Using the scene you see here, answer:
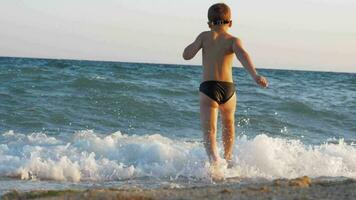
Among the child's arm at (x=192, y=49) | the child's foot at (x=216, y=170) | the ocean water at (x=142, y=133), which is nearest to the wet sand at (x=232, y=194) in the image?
the ocean water at (x=142, y=133)

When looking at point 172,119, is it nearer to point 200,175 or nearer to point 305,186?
point 200,175

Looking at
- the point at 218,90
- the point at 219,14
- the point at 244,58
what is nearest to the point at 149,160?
the point at 218,90

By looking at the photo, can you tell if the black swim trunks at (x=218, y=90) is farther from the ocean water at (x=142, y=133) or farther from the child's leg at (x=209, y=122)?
the ocean water at (x=142, y=133)

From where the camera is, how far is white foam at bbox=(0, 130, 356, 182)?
5867 millimetres

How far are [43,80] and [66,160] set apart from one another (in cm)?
902

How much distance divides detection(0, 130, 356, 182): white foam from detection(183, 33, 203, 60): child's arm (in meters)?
1.04

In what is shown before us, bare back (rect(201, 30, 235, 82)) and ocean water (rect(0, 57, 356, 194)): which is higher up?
bare back (rect(201, 30, 235, 82))

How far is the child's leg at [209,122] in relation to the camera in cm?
565

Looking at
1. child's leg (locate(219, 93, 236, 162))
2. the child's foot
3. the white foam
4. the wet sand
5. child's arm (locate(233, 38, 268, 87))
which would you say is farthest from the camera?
the white foam

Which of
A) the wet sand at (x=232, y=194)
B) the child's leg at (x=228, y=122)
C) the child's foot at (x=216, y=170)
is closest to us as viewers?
the wet sand at (x=232, y=194)

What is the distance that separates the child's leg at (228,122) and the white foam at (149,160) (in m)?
0.22

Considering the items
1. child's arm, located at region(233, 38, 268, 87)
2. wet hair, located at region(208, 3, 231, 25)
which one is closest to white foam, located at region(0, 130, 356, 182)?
child's arm, located at region(233, 38, 268, 87)

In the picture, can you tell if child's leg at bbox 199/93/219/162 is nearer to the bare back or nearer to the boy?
the boy

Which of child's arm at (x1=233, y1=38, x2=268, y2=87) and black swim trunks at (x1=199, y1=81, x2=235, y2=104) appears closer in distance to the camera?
child's arm at (x1=233, y1=38, x2=268, y2=87)
